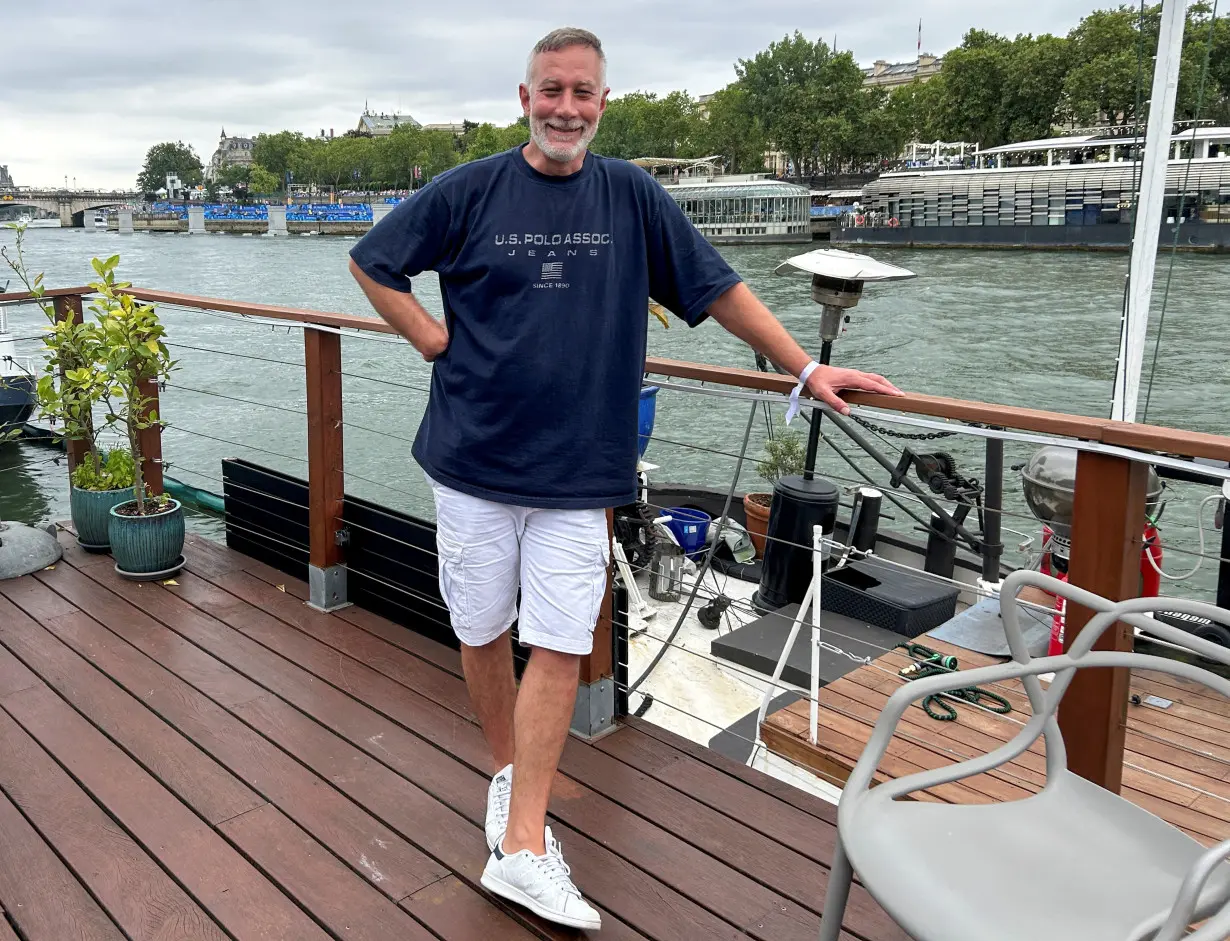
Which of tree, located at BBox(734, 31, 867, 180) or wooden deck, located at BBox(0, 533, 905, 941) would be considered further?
tree, located at BBox(734, 31, 867, 180)

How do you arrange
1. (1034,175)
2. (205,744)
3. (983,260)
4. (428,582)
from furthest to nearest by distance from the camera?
(1034,175)
(983,260)
(428,582)
(205,744)

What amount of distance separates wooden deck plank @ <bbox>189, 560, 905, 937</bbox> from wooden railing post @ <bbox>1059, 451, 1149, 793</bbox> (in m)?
0.51

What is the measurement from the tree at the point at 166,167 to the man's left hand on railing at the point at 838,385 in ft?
496

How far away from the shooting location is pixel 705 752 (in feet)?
8.44

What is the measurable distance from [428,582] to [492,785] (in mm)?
1095

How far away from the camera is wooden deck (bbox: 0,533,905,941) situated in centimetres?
194

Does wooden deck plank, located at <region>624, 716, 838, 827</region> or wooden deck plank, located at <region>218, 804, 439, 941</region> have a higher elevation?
wooden deck plank, located at <region>624, 716, 838, 827</region>

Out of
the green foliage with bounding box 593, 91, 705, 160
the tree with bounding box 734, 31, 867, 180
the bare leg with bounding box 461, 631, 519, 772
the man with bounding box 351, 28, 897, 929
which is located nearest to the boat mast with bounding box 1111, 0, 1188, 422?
the man with bounding box 351, 28, 897, 929

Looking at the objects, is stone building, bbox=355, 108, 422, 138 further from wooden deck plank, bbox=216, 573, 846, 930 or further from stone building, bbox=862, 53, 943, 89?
wooden deck plank, bbox=216, 573, 846, 930

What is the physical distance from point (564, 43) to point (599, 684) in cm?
150

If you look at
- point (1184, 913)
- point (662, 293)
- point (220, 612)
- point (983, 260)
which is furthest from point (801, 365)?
point (983, 260)

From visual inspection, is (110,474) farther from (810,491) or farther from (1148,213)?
(1148,213)

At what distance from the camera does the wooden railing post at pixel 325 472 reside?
10.9 ft

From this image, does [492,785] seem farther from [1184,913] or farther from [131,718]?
[1184,913]
